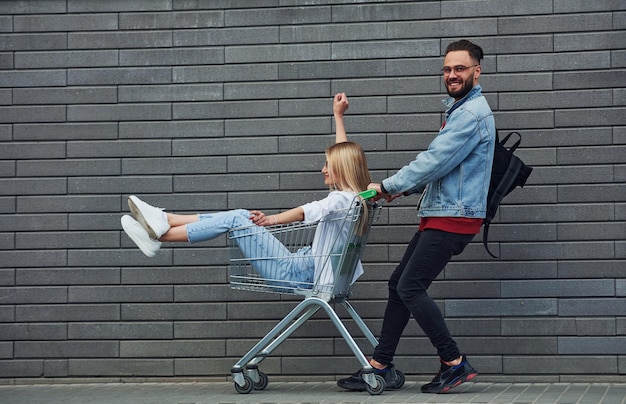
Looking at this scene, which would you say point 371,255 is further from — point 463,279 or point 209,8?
point 209,8

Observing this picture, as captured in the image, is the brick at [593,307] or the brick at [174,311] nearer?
the brick at [593,307]

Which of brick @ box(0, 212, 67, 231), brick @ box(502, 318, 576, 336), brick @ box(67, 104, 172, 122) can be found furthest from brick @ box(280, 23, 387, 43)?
brick @ box(502, 318, 576, 336)

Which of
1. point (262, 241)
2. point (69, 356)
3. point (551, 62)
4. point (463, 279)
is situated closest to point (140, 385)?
point (69, 356)

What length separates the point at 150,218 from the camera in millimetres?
6727

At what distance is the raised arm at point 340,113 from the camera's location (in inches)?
286

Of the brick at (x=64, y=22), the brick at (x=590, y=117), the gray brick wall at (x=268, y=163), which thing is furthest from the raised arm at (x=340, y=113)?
the brick at (x=64, y=22)

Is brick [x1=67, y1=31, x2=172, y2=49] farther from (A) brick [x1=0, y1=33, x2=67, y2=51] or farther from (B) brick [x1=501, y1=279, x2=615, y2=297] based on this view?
(B) brick [x1=501, y1=279, x2=615, y2=297]

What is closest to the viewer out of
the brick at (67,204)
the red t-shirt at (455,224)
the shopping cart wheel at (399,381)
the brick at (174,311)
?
the red t-shirt at (455,224)

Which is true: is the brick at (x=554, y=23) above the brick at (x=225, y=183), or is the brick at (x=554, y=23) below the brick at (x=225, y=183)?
above

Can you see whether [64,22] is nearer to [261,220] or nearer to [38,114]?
[38,114]

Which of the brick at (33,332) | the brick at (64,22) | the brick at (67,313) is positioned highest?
the brick at (64,22)

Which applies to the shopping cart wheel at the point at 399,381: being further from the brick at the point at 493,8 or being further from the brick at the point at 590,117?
Result: the brick at the point at 493,8

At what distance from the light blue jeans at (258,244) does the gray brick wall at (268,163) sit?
3.17 feet

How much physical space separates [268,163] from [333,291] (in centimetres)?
131
